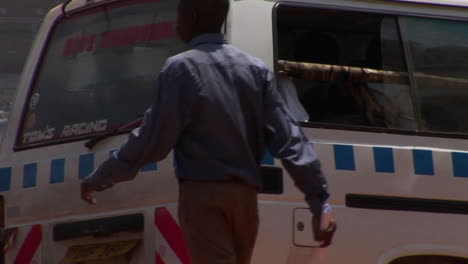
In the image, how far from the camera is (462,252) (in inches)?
168

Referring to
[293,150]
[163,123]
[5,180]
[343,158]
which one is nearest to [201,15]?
[163,123]

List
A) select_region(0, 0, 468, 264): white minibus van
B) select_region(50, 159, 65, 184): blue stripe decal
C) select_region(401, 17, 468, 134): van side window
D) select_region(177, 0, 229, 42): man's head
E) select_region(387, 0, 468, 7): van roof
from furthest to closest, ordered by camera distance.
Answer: select_region(387, 0, 468, 7): van roof
select_region(401, 17, 468, 134): van side window
select_region(50, 159, 65, 184): blue stripe decal
select_region(0, 0, 468, 264): white minibus van
select_region(177, 0, 229, 42): man's head

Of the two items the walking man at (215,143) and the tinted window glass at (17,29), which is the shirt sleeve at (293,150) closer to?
the walking man at (215,143)

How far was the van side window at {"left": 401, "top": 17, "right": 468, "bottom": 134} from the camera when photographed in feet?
14.6

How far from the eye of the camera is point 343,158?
164 inches

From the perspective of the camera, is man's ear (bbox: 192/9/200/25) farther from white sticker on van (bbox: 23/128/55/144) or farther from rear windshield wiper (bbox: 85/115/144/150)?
white sticker on van (bbox: 23/128/55/144)

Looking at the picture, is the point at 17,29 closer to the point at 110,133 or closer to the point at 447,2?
the point at 447,2

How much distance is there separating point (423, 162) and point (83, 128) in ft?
4.82

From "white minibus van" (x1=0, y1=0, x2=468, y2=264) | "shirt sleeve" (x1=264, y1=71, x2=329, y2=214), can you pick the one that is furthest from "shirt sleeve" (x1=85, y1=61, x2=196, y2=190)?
"white minibus van" (x1=0, y1=0, x2=468, y2=264)

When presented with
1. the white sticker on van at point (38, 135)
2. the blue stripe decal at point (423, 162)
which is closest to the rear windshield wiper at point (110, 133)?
the white sticker on van at point (38, 135)

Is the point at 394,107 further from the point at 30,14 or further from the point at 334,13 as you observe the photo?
the point at 30,14

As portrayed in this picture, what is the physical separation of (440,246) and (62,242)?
1596mm

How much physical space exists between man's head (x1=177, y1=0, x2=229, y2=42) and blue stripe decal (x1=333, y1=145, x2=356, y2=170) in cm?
94

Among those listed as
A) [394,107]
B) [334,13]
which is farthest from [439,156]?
[334,13]
